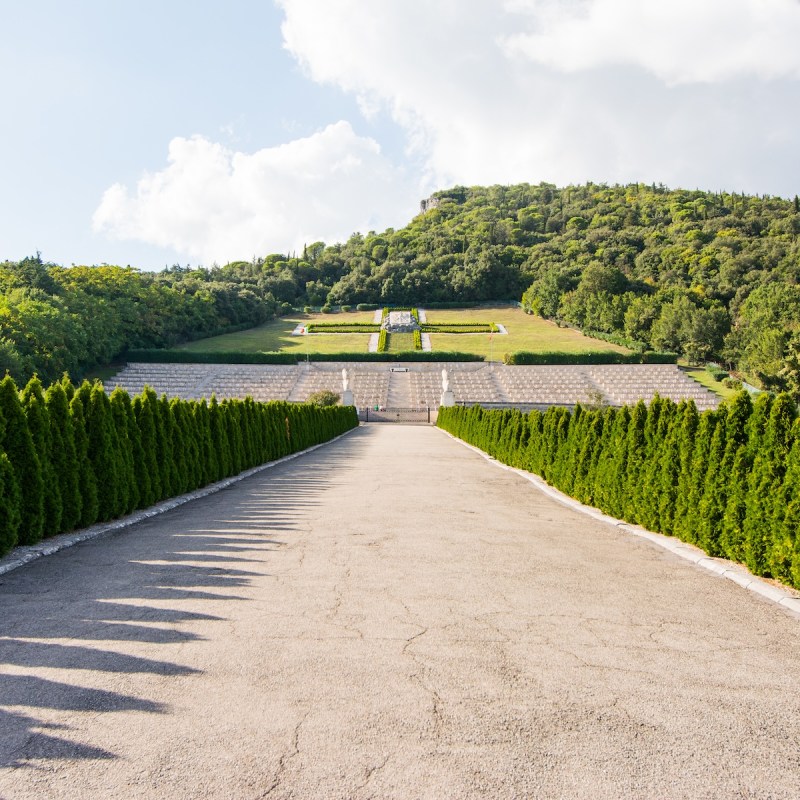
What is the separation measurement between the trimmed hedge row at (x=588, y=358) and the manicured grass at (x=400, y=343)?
40.3 feet

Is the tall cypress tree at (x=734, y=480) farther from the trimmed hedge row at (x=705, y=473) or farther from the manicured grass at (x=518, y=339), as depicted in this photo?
the manicured grass at (x=518, y=339)

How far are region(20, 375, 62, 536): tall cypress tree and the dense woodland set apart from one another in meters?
38.5

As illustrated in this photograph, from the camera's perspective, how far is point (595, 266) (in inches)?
3541

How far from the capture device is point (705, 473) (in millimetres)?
7238

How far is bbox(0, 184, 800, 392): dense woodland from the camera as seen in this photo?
56656mm

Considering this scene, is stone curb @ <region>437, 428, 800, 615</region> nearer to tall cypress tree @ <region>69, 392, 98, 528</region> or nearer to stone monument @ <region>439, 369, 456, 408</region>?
tall cypress tree @ <region>69, 392, 98, 528</region>

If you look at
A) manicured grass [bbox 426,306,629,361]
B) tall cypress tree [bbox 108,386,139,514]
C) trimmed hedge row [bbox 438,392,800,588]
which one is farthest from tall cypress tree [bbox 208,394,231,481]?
manicured grass [bbox 426,306,629,361]

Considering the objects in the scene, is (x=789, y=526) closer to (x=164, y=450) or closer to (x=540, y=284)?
(x=164, y=450)

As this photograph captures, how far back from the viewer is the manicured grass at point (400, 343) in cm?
7575

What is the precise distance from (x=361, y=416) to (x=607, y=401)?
20602 mm

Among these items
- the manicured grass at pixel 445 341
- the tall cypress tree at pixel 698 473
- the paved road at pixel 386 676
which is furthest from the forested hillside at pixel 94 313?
the tall cypress tree at pixel 698 473

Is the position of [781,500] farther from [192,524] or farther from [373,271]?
[373,271]

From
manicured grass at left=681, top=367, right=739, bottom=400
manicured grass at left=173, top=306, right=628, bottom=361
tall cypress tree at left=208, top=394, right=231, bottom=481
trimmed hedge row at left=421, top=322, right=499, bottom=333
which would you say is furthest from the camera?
trimmed hedge row at left=421, top=322, right=499, bottom=333

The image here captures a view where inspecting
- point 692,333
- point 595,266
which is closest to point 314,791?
point 692,333
